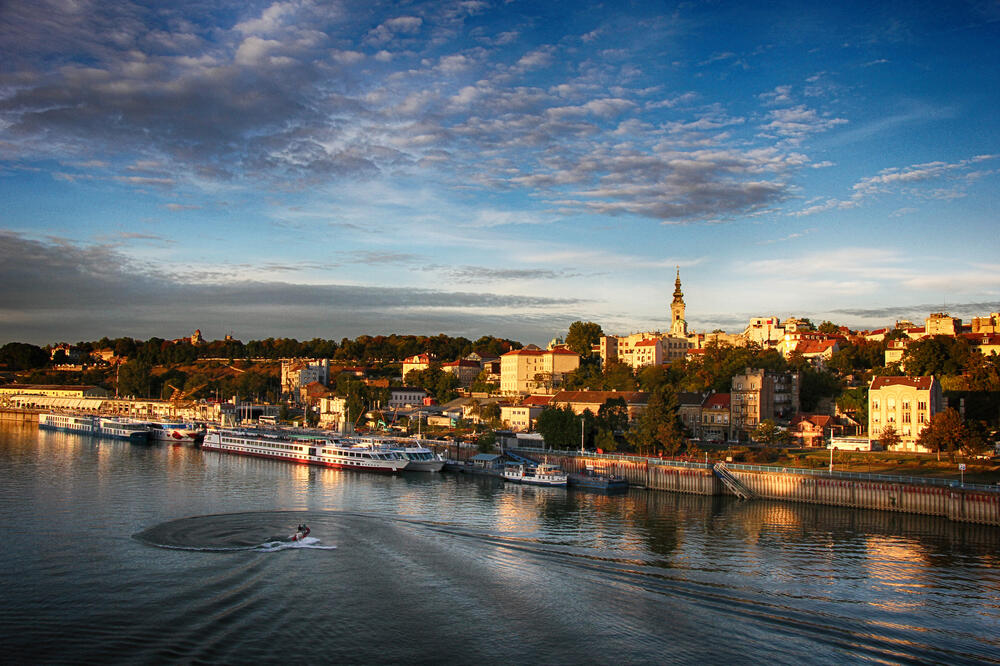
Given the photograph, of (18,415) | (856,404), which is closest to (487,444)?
(856,404)

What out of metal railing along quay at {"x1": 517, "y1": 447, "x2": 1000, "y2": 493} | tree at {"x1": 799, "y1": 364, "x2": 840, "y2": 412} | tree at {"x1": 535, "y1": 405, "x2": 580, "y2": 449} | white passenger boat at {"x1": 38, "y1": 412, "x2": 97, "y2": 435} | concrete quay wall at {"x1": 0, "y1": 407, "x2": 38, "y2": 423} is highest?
tree at {"x1": 799, "y1": 364, "x2": 840, "y2": 412}

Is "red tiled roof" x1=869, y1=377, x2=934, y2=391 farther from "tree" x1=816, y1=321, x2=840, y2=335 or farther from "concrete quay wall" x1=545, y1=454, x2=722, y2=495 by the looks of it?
"tree" x1=816, y1=321, x2=840, y2=335

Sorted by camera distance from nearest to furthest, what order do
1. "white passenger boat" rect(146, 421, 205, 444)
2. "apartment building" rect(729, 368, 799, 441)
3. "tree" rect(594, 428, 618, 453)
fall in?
"tree" rect(594, 428, 618, 453) < "apartment building" rect(729, 368, 799, 441) < "white passenger boat" rect(146, 421, 205, 444)

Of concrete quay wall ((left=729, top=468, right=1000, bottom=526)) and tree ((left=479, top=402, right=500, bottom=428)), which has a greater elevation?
tree ((left=479, top=402, right=500, bottom=428))

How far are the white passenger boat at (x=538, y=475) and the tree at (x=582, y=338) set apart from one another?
181ft

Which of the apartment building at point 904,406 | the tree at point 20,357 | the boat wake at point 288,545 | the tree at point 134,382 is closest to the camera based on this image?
A: the boat wake at point 288,545

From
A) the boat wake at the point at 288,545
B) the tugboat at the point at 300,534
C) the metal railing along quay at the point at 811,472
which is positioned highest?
the metal railing along quay at the point at 811,472

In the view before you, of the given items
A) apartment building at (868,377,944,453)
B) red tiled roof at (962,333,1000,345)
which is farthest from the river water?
red tiled roof at (962,333,1000,345)

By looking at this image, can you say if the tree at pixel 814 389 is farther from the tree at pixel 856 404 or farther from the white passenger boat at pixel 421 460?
the white passenger boat at pixel 421 460

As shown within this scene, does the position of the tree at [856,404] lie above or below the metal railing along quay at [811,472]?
above

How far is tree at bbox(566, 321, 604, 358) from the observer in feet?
333

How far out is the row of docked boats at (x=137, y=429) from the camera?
73.1m

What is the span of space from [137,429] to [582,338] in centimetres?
5607

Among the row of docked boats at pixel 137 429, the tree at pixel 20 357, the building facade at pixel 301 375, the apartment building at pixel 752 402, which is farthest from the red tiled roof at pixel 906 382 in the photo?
the tree at pixel 20 357
